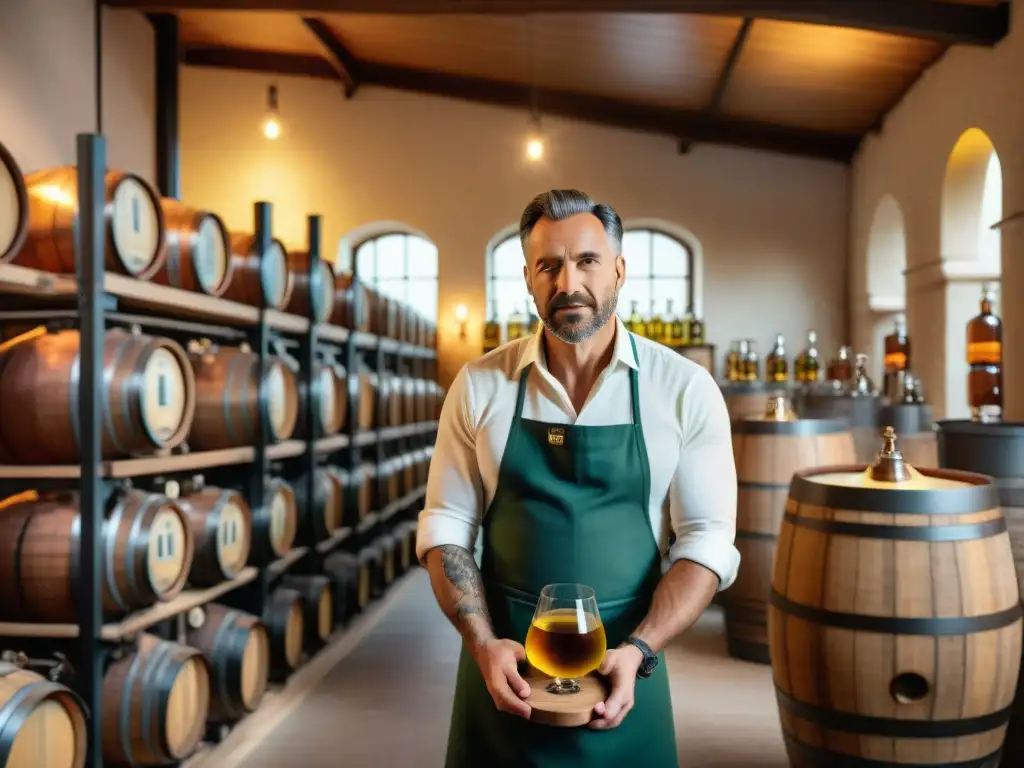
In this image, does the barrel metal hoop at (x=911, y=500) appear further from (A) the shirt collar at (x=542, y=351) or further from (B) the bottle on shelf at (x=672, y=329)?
(B) the bottle on shelf at (x=672, y=329)

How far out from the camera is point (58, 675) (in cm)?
288

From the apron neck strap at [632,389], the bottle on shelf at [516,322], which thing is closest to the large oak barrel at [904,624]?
the apron neck strap at [632,389]

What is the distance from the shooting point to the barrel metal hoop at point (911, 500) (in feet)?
7.50

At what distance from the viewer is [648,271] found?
10.3m

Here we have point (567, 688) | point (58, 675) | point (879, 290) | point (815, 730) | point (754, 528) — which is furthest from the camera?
point (879, 290)

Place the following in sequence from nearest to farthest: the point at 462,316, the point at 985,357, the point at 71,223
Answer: the point at 71,223, the point at 985,357, the point at 462,316

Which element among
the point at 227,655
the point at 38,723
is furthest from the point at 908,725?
the point at 227,655

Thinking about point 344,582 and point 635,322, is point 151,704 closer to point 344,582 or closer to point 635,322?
point 344,582

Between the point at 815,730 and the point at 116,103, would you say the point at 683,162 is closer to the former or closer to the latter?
the point at 116,103

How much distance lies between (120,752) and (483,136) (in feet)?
26.5

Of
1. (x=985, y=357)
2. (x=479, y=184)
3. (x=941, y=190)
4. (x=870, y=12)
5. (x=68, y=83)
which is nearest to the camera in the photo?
(x=985, y=357)

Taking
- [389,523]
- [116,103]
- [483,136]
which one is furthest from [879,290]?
[116,103]

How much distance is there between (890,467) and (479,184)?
8031 mm

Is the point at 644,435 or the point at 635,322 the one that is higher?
the point at 635,322
